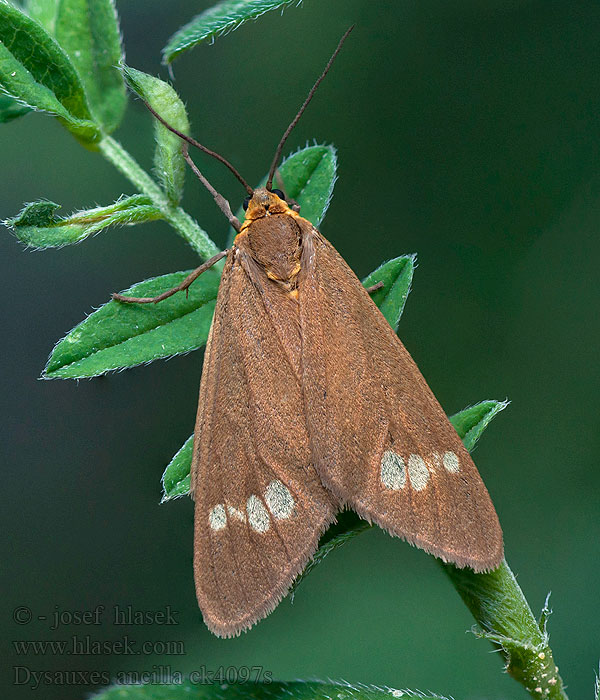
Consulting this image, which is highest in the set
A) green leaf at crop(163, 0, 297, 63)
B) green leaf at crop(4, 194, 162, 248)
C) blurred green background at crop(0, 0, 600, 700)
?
green leaf at crop(163, 0, 297, 63)

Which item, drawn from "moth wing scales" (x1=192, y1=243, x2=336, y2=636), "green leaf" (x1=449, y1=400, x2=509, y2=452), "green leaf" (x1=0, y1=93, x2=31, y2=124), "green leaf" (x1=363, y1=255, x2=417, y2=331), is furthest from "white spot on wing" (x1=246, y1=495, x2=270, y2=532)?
"green leaf" (x1=0, y1=93, x2=31, y2=124)

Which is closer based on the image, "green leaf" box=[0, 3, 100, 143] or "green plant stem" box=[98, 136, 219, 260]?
"green leaf" box=[0, 3, 100, 143]

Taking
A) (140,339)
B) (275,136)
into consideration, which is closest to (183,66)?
(275,136)

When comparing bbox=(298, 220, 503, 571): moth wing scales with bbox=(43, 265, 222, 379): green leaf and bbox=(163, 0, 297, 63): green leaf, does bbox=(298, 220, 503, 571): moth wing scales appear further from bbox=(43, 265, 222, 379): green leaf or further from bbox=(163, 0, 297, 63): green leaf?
bbox=(163, 0, 297, 63): green leaf

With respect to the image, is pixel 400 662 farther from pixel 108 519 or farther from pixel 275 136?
pixel 275 136

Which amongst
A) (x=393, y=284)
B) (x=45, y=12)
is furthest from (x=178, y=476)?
(x=45, y=12)

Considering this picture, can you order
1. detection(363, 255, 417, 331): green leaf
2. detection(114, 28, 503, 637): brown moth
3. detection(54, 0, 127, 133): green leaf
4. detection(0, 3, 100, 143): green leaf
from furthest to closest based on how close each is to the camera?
detection(363, 255, 417, 331): green leaf < detection(54, 0, 127, 133): green leaf < detection(114, 28, 503, 637): brown moth < detection(0, 3, 100, 143): green leaf

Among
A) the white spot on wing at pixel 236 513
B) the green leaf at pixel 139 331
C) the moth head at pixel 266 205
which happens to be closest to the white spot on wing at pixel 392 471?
the white spot on wing at pixel 236 513
